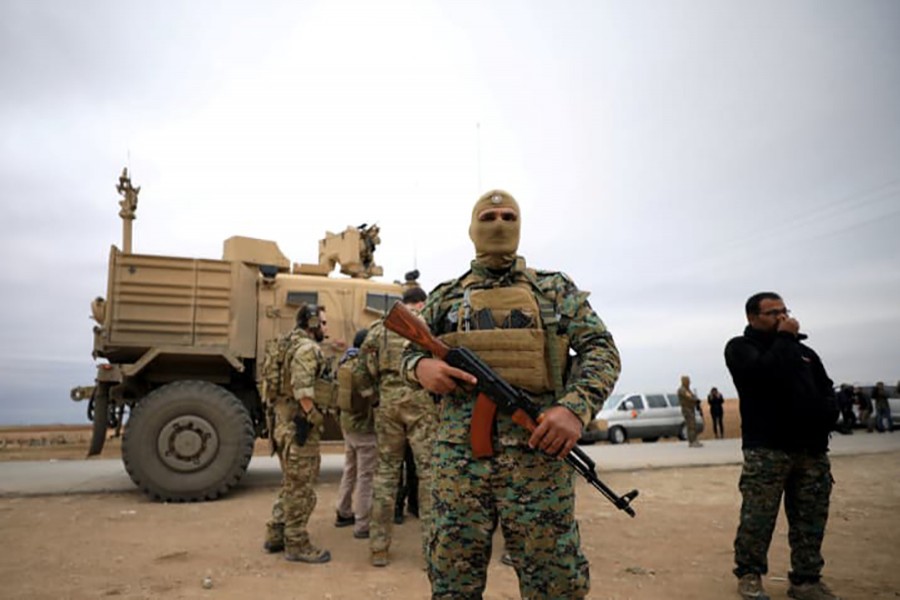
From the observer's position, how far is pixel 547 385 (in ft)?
7.47

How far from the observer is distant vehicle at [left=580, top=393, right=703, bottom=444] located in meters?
15.8

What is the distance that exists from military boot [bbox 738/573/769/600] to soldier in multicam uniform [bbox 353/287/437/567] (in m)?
2.05

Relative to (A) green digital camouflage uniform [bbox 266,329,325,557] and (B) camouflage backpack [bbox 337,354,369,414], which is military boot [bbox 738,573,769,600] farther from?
(B) camouflage backpack [bbox 337,354,369,414]

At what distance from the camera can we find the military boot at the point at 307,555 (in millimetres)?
4312

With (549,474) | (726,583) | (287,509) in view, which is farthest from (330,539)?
(549,474)

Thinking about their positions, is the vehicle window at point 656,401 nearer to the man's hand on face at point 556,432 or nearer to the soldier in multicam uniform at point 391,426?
the soldier in multicam uniform at point 391,426

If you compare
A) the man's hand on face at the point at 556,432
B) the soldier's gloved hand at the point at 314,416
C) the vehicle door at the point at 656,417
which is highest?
the man's hand on face at the point at 556,432

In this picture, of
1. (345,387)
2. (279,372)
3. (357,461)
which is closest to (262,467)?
(357,461)

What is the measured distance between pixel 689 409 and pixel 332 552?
11.1 m

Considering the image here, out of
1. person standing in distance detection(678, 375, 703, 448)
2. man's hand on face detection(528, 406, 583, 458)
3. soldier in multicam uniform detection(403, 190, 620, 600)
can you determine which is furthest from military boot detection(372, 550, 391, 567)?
person standing in distance detection(678, 375, 703, 448)

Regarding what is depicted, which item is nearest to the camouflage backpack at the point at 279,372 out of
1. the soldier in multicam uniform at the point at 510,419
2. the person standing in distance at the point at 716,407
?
the soldier in multicam uniform at the point at 510,419

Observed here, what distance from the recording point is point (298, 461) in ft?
14.5

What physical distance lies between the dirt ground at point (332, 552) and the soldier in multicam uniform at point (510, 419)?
5.33 ft

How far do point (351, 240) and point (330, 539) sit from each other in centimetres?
497
